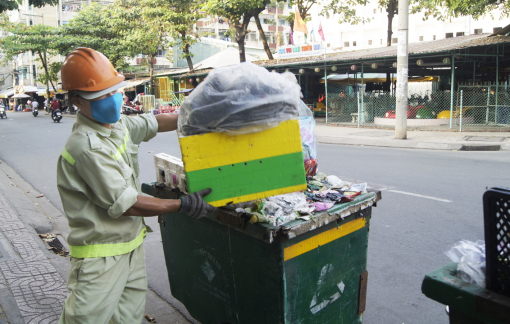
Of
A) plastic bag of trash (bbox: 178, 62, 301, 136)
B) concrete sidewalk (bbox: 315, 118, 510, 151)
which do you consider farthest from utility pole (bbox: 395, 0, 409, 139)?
plastic bag of trash (bbox: 178, 62, 301, 136)

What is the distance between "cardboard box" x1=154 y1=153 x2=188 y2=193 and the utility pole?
10086 mm

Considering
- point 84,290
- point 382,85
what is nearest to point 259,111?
point 84,290

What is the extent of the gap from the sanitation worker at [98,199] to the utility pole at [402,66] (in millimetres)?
10700

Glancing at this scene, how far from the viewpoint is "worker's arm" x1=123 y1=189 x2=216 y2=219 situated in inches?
74.5

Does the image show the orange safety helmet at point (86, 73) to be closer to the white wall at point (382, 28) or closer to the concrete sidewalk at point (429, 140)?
the concrete sidewalk at point (429, 140)

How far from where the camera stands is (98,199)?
194 centimetres

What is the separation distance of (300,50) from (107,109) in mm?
18522

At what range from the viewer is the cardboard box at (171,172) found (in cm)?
259

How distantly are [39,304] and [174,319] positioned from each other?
1.01 metres

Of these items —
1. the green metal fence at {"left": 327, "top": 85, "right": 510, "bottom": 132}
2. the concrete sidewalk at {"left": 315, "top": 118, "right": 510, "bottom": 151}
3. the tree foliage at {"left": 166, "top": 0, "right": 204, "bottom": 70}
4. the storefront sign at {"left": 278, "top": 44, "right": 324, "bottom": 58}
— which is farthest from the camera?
the tree foliage at {"left": 166, "top": 0, "right": 204, "bottom": 70}

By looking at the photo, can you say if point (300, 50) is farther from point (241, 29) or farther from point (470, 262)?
point (470, 262)

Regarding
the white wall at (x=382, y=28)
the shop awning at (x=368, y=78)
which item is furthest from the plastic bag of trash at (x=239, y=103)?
the white wall at (x=382, y=28)

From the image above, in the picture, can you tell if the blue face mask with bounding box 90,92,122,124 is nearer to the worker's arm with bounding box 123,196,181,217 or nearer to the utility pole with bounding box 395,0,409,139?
the worker's arm with bounding box 123,196,181,217

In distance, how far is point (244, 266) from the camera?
219cm
